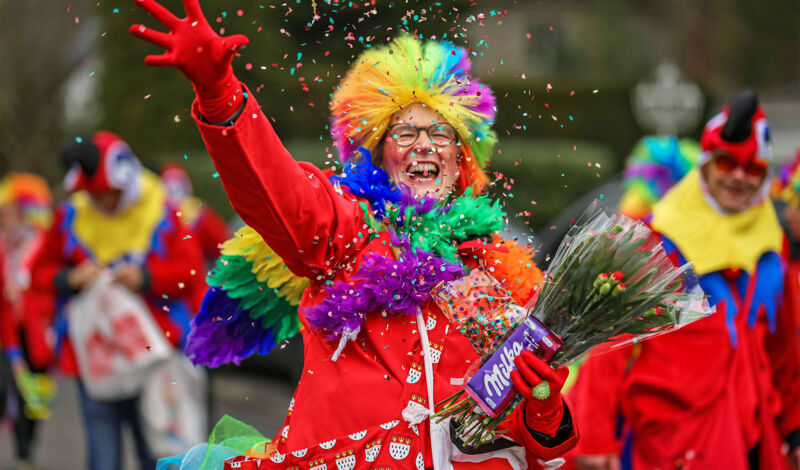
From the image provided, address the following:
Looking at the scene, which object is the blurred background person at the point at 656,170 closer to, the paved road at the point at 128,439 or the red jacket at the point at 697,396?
the paved road at the point at 128,439

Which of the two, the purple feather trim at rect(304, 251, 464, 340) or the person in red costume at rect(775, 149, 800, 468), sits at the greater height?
the person in red costume at rect(775, 149, 800, 468)

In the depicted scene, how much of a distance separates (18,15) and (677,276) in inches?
712

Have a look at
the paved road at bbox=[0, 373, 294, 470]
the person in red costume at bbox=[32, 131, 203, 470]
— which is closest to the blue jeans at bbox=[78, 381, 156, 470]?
the person in red costume at bbox=[32, 131, 203, 470]

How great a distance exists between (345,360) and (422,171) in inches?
22.1

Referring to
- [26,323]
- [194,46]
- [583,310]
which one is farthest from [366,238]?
[26,323]

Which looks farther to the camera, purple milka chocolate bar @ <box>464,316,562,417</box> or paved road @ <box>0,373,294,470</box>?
paved road @ <box>0,373,294,470</box>

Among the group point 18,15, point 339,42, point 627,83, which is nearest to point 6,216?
point 339,42

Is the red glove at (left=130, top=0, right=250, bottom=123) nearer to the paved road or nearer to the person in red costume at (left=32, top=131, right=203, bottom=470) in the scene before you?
the person in red costume at (left=32, top=131, right=203, bottom=470)

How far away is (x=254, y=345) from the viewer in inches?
124

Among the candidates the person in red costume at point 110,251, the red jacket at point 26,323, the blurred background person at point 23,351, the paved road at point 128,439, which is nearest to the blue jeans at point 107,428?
the person in red costume at point 110,251

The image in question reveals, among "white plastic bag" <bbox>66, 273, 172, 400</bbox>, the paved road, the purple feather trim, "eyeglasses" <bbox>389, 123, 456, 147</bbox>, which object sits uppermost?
"eyeglasses" <bbox>389, 123, 456, 147</bbox>

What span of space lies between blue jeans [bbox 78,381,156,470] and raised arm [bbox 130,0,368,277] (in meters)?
3.52

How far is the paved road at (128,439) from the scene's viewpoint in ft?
25.9

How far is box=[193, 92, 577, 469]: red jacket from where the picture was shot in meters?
2.45
